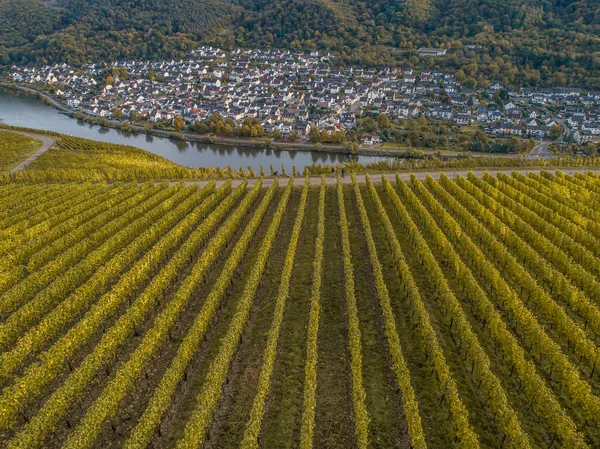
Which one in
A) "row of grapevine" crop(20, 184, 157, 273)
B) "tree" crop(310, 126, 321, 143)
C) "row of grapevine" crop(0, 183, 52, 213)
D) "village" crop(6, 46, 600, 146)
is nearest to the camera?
"row of grapevine" crop(20, 184, 157, 273)

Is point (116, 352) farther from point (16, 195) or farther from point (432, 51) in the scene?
point (432, 51)

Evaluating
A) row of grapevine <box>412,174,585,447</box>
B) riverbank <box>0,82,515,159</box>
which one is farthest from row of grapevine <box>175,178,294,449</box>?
riverbank <box>0,82,515,159</box>

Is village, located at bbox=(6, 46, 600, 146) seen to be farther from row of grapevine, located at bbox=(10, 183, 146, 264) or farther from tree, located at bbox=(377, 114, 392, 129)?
row of grapevine, located at bbox=(10, 183, 146, 264)

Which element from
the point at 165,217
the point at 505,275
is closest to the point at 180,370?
the point at 165,217

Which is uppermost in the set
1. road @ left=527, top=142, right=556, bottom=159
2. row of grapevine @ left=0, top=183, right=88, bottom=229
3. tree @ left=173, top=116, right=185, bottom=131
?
tree @ left=173, top=116, right=185, bottom=131

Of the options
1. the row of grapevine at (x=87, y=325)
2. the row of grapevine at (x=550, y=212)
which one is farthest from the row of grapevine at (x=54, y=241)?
the row of grapevine at (x=550, y=212)

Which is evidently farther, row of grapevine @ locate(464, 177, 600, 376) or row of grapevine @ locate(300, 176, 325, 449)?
row of grapevine @ locate(464, 177, 600, 376)

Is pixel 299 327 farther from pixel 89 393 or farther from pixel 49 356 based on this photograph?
pixel 49 356
